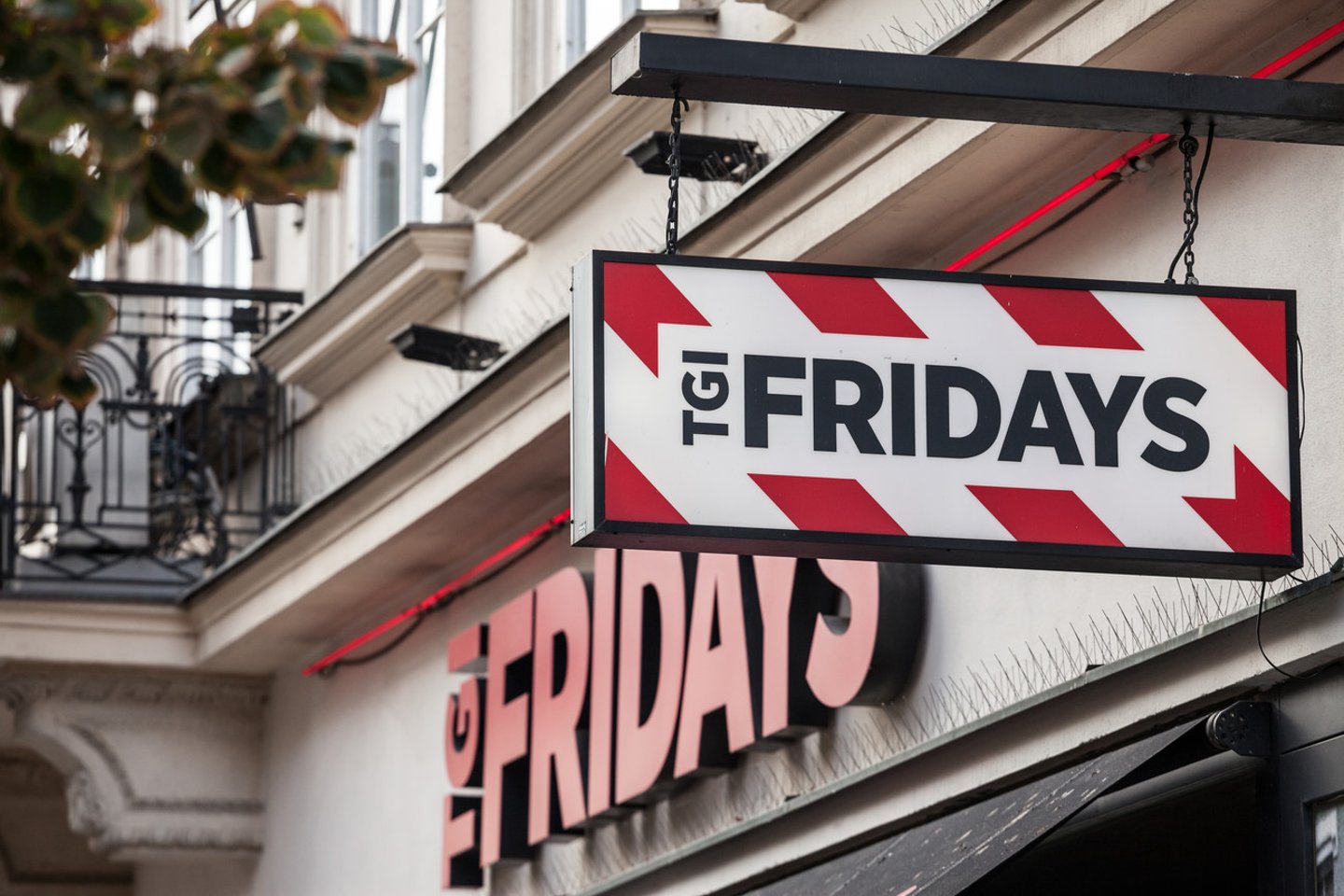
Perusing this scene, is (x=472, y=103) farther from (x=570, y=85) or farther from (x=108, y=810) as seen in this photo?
(x=108, y=810)

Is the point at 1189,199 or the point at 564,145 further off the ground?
the point at 564,145

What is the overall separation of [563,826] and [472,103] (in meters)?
3.21

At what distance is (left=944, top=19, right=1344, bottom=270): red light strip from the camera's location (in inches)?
230

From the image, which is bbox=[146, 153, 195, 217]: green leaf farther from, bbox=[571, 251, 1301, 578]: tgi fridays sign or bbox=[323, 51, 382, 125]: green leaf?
bbox=[571, 251, 1301, 578]: tgi fridays sign

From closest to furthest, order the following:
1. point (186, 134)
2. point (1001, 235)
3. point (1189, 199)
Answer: point (186, 134), point (1189, 199), point (1001, 235)

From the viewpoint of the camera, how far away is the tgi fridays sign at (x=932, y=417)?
4562 mm

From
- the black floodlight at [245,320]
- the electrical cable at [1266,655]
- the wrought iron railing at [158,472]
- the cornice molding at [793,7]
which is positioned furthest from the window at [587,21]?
the electrical cable at [1266,655]

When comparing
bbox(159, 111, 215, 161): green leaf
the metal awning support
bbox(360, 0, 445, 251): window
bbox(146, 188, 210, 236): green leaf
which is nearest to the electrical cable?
the metal awning support

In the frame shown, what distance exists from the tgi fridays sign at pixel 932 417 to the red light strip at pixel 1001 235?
122 cm

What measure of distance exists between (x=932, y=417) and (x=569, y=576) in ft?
16.0

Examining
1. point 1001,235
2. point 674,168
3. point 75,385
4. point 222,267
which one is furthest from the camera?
point 222,267

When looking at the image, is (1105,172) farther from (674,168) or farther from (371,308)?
(371,308)

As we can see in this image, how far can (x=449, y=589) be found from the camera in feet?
35.8

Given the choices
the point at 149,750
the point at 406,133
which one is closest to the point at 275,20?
the point at 406,133
